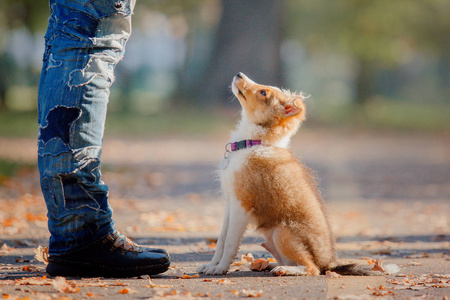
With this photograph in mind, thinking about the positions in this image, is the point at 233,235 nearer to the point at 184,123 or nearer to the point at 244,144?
the point at 244,144

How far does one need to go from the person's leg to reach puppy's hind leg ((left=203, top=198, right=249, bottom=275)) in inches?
37.2

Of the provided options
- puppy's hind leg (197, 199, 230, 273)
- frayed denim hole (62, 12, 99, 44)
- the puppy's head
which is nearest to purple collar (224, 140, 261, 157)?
the puppy's head

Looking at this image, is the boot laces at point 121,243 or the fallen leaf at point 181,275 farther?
the fallen leaf at point 181,275

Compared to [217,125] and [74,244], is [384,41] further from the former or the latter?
[74,244]

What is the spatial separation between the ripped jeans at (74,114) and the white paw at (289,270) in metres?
1.32

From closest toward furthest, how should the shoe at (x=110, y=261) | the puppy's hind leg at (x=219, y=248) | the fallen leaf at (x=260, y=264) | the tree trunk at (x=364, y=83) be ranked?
the shoe at (x=110, y=261) → the puppy's hind leg at (x=219, y=248) → the fallen leaf at (x=260, y=264) → the tree trunk at (x=364, y=83)

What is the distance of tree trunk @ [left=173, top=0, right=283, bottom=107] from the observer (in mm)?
27359

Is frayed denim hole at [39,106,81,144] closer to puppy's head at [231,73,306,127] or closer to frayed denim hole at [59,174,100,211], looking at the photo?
frayed denim hole at [59,174,100,211]

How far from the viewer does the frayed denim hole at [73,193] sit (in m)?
4.23

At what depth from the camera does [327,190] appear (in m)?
11.7

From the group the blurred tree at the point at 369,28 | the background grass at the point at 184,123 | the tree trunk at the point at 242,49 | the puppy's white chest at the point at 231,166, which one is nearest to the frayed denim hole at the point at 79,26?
the puppy's white chest at the point at 231,166

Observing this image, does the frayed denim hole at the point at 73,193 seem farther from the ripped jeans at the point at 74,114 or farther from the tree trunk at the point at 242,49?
the tree trunk at the point at 242,49

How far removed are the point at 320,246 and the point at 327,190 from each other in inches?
280

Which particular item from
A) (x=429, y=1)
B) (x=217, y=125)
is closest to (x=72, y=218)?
(x=217, y=125)
